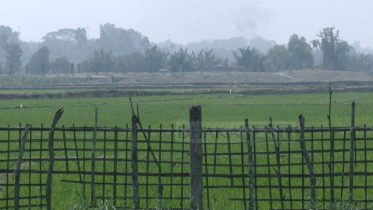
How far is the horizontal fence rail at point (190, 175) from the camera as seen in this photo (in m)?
5.14

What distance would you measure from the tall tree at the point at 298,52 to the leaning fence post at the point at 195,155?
259 feet

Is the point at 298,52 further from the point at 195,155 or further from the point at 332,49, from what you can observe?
the point at 195,155

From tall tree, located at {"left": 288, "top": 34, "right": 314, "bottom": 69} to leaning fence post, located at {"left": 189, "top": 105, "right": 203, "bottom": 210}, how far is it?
78.9 meters

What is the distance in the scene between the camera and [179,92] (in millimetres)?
38500

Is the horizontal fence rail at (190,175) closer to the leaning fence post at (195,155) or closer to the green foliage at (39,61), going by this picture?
the leaning fence post at (195,155)

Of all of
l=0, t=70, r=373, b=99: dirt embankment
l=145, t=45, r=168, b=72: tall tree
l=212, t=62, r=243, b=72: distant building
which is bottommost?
l=0, t=70, r=373, b=99: dirt embankment

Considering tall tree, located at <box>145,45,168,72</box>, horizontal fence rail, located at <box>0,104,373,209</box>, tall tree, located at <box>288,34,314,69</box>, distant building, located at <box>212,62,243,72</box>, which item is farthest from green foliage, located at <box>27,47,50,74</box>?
horizontal fence rail, located at <box>0,104,373,209</box>

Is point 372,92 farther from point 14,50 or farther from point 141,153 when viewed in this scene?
point 14,50

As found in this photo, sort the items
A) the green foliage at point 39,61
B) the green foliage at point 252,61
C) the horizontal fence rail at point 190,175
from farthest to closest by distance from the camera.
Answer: the green foliage at point 39,61, the green foliage at point 252,61, the horizontal fence rail at point 190,175

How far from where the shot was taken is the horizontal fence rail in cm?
514

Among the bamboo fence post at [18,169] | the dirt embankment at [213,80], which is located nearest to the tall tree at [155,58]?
the dirt embankment at [213,80]

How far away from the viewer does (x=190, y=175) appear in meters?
5.16

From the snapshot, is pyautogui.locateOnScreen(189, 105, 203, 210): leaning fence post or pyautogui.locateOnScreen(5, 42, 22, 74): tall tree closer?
pyautogui.locateOnScreen(189, 105, 203, 210): leaning fence post

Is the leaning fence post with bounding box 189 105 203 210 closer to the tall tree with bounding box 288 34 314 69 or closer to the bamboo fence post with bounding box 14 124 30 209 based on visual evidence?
the bamboo fence post with bounding box 14 124 30 209
